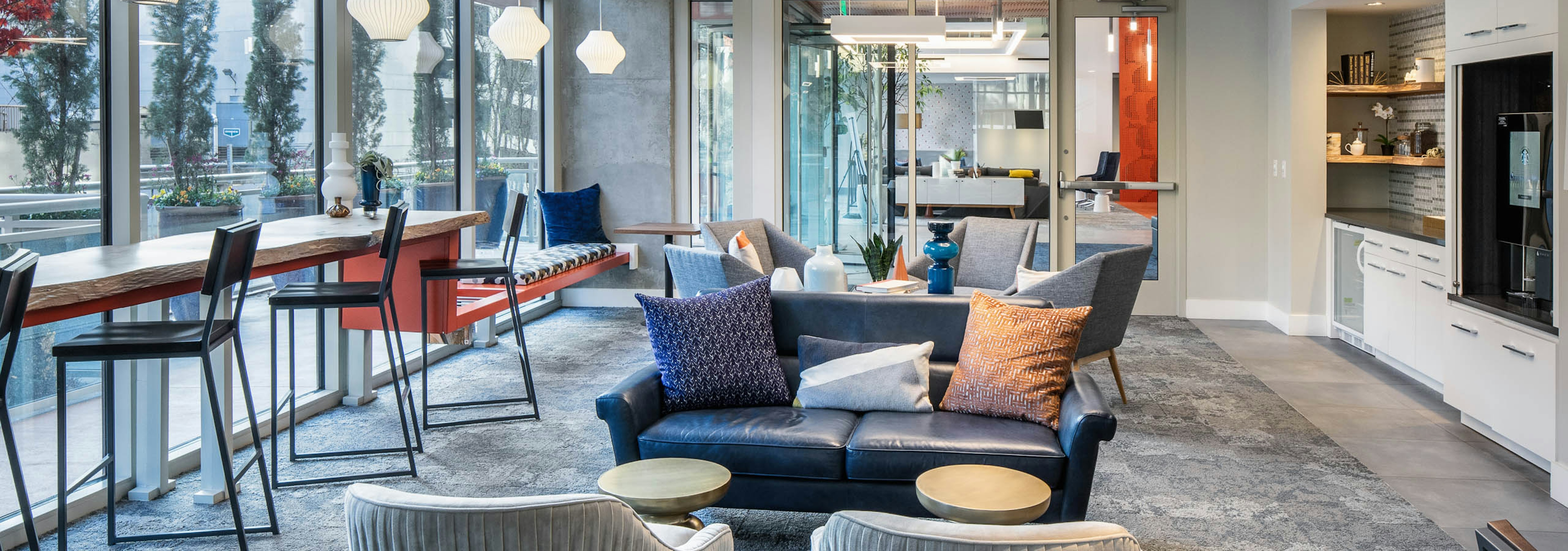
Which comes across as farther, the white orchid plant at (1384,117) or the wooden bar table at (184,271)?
the white orchid plant at (1384,117)

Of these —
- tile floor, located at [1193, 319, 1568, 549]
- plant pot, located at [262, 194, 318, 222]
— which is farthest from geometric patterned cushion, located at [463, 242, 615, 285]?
tile floor, located at [1193, 319, 1568, 549]

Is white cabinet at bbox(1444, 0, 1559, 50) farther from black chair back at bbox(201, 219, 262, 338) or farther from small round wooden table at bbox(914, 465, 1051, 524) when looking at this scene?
black chair back at bbox(201, 219, 262, 338)

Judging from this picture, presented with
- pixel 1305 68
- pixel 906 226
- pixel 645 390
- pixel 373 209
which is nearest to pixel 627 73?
pixel 906 226

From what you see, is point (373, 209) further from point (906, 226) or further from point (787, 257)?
point (906, 226)

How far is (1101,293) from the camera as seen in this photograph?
4.97 m

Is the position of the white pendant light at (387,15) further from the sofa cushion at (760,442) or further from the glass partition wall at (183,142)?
the sofa cushion at (760,442)

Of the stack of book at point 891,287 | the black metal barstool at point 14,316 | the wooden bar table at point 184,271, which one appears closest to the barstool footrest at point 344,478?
the wooden bar table at point 184,271

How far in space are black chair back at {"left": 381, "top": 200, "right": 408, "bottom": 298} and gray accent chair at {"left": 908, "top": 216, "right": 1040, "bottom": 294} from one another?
3051mm

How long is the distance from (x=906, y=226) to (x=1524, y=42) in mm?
4954

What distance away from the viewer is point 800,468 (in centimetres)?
334

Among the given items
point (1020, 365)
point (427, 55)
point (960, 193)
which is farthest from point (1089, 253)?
point (1020, 365)

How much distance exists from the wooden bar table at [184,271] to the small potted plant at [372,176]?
83mm

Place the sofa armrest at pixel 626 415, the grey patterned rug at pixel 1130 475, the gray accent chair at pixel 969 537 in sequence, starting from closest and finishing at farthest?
the gray accent chair at pixel 969 537, the sofa armrest at pixel 626 415, the grey patterned rug at pixel 1130 475

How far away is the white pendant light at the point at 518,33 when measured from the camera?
633cm
